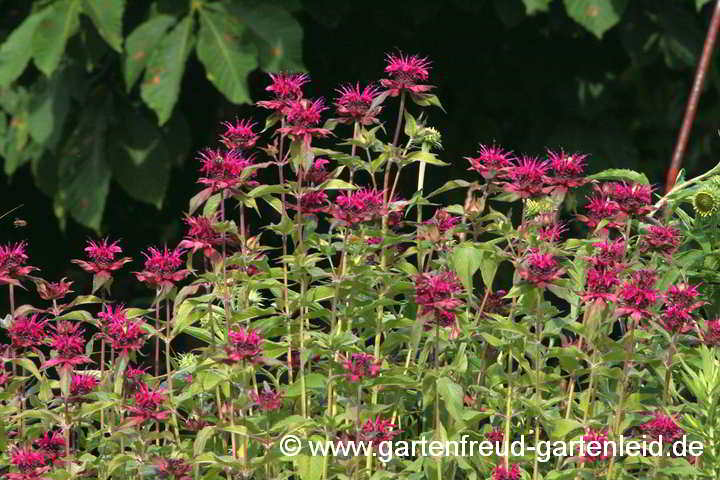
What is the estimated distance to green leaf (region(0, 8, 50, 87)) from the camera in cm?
398

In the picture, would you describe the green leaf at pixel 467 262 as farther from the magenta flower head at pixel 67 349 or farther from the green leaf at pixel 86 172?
the green leaf at pixel 86 172

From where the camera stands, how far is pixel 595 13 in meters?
4.31

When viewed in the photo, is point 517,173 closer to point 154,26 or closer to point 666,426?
point 666,426

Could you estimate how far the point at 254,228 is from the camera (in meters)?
5.32

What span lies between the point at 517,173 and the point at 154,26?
256 cm

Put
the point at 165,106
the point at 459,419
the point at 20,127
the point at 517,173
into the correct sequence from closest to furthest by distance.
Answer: the point at 459,419
the point at 517,173
the point at 165,106
the point at 20,127

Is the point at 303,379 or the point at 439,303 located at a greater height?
the point at 439,303

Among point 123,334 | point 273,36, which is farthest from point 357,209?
point 273,36

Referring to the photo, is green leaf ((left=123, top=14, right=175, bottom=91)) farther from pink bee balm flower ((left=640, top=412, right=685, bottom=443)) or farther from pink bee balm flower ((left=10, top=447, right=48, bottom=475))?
pink bee balm flower ((left=640, top=412, right=685, bottom=443))

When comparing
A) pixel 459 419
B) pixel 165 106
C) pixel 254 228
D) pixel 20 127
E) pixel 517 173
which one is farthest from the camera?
pixel 254 228

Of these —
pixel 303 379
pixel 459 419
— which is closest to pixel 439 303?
pixel 459 419

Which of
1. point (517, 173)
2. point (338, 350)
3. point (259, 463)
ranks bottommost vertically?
point (259, 463)

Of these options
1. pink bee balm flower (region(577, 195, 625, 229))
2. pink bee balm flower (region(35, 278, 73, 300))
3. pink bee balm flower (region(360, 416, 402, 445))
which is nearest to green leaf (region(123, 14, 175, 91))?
pink bee balm flower (region(35, 278, 73, 300))

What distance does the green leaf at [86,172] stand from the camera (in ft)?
14.1
